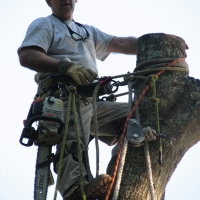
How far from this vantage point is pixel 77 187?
3.61 m

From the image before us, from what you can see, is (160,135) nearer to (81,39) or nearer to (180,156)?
(180,156)

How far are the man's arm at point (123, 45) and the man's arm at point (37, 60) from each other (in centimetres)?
114

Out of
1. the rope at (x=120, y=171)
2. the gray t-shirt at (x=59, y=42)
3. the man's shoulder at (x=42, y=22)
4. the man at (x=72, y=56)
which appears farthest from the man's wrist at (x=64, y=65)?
the rope at (x=120, y=171)

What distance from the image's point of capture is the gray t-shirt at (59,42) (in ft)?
15.0

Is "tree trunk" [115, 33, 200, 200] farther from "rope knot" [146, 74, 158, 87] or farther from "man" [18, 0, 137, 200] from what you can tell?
"man" [18, 0, 137, 200]

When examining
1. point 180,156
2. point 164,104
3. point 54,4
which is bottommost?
point 180,156

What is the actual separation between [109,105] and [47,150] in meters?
0.91

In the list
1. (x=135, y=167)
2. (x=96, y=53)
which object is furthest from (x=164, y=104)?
(x=96, y=53)

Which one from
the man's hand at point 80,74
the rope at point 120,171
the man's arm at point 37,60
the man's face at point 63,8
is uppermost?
the man's face at point 63,8

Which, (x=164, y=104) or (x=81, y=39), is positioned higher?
(x=81, y=39)

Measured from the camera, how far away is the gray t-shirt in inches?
181

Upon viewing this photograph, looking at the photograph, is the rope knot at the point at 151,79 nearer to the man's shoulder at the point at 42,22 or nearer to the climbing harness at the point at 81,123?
the climbing harness at the point at 81,123

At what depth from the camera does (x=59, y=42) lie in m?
4.69

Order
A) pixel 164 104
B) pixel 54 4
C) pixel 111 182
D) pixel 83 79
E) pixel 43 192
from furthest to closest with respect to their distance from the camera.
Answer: pixel 54 4 → pixel 83 79 → pixel 43 192 → pixel 164 104 → pixel 111 182
